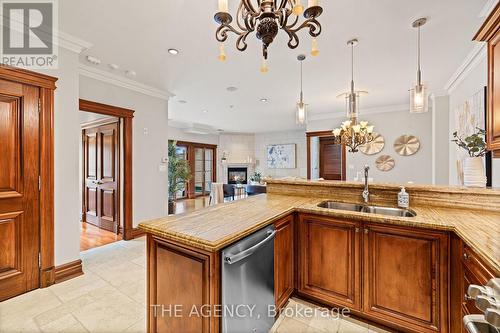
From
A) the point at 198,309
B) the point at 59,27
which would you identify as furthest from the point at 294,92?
the point at 198,309

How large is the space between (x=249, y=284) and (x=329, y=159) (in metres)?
6.73

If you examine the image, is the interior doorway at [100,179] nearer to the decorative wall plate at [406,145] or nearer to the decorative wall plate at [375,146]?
the decorative wall plate at [375,146]

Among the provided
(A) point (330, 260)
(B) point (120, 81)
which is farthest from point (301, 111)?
(B) point (120, 81)

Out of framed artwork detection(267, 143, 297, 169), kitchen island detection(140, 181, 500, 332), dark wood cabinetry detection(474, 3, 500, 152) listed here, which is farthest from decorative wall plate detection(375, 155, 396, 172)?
dark wood cabinetry detection(474, 3, 500, 152)

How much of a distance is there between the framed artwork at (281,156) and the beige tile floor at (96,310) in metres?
7.21

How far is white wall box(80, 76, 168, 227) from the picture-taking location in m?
3.82

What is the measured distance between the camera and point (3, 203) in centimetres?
210

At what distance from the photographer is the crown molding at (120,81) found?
10.7 feet

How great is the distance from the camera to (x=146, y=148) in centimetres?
407

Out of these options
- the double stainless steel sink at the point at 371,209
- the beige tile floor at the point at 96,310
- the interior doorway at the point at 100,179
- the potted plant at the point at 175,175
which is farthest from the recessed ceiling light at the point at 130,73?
the double stainless steel sink at the point at 371,209

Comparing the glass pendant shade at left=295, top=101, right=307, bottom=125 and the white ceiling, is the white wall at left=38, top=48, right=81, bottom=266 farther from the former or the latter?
the glass pendant shade at left=295, top=101, right=307, bottom=125

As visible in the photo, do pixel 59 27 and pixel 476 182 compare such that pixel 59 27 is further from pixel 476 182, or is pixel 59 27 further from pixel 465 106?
pixel 465 106

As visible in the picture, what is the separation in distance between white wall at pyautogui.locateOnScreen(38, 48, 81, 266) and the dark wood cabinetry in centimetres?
368

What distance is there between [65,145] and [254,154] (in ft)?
25.7
